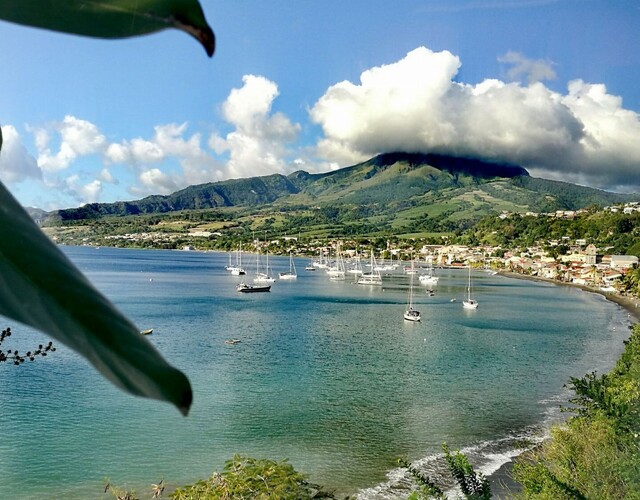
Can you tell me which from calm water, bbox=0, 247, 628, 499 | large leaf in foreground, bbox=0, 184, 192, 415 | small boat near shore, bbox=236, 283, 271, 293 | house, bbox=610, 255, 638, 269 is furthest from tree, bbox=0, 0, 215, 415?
house, bbox=610, 255, 638, 269

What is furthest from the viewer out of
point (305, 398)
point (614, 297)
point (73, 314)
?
point (614, 297)

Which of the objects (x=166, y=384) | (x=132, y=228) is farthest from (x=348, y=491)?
(x=132, y=228)

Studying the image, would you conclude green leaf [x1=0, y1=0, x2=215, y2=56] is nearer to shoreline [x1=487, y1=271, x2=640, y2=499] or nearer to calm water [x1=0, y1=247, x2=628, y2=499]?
calm water [x1=0, y1=247, x2=628, y2=499]

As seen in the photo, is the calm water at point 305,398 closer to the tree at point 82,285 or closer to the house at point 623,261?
the tree at point 82,285

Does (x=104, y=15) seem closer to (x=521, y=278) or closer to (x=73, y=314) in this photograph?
(x=73, y=314)

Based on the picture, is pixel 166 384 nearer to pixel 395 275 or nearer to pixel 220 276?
pixel 220 276

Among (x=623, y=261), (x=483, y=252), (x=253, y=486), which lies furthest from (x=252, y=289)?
(x=483, y=252)
